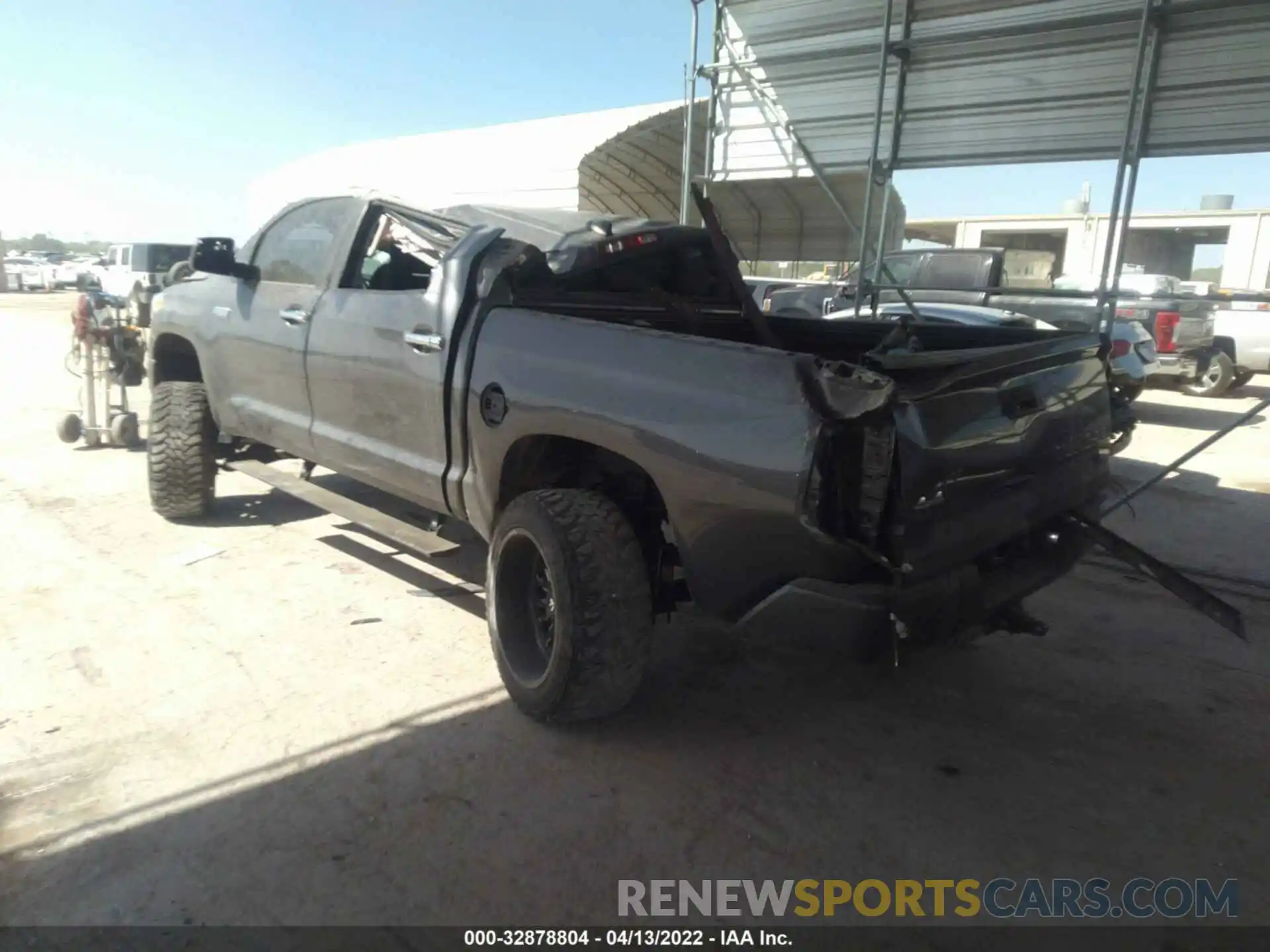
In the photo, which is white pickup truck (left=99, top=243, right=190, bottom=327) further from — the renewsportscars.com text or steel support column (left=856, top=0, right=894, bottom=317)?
the renewsportscars.com text

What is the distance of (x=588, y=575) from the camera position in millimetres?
2904

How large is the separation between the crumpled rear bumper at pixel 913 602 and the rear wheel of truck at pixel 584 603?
0.47 meters

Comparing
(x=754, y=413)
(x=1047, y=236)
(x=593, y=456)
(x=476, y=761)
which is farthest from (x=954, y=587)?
(x=1047, y=236)

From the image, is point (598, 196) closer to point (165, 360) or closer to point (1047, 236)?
point (165, 360)

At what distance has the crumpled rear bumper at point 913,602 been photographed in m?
2.33

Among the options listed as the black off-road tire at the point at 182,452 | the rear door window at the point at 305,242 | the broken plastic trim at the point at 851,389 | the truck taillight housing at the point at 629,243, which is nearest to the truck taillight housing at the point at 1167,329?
the truck taillight housing at the point at 629,243

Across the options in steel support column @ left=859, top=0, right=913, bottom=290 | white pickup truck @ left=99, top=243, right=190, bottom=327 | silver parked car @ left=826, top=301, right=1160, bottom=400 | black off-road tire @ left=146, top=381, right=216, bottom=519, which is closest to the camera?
black off-road tire @ left=146, top=381, right=216, bottom=519

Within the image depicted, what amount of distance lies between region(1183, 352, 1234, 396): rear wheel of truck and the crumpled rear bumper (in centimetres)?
1300

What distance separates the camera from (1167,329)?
40.3ft

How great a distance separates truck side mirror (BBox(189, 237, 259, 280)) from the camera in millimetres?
4723

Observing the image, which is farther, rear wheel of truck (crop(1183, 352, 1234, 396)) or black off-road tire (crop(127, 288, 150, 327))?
rear wheel of truck (crop(1183, 352, 1234, 396))

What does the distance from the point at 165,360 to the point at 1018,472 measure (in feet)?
17.5

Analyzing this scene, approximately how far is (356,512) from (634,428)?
1998mm

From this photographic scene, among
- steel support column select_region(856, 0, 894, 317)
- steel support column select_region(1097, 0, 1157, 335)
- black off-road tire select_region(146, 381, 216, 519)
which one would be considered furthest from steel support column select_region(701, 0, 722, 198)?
black off-road tire select_region(146, 381, 216, 519)
